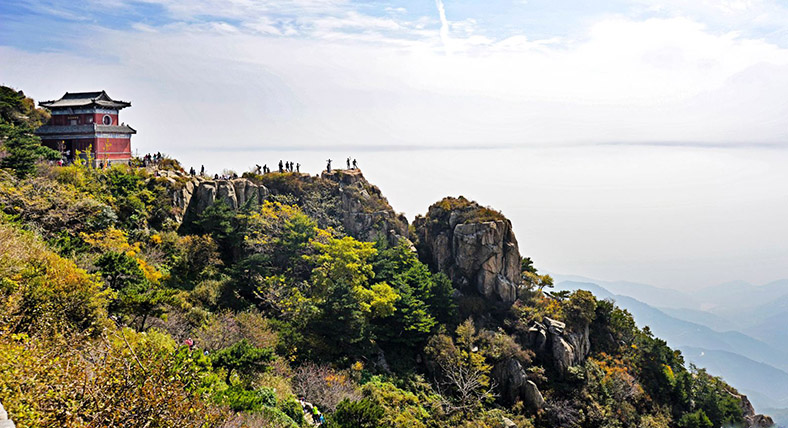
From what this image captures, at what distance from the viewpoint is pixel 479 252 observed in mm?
31469

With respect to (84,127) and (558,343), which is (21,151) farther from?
(558,343)

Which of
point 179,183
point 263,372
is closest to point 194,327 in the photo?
point 263,372

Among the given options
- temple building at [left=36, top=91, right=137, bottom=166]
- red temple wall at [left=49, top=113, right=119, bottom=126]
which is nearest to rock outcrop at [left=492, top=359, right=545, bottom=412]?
temple building at [left=36, top=91, right=137, bottom=166]

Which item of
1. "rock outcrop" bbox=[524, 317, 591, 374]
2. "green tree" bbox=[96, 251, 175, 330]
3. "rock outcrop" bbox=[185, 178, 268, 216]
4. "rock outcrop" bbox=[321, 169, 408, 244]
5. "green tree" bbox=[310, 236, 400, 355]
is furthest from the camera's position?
"rock outcrop" bbox=[321, 169, 408, 244]

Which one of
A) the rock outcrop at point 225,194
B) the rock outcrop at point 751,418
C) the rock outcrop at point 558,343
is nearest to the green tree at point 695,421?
the rock outcrop at point 558,343

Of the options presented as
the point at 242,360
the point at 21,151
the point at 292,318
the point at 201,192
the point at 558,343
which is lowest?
the point at 558,343

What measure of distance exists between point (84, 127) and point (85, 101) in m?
2.24

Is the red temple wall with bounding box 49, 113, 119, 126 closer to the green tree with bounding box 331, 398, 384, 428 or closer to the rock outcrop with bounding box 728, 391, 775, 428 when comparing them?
the green tree with bounding box 331, 398, 384, 428

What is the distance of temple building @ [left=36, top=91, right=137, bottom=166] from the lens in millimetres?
33188

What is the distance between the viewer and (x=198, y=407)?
9.35 meters

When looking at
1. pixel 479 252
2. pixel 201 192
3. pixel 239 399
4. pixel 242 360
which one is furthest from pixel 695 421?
pixel 201 192

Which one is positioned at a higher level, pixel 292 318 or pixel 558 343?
pixel 292 318

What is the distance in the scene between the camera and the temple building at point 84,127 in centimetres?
3319

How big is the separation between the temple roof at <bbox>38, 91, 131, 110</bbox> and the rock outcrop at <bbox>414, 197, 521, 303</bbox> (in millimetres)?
26229
